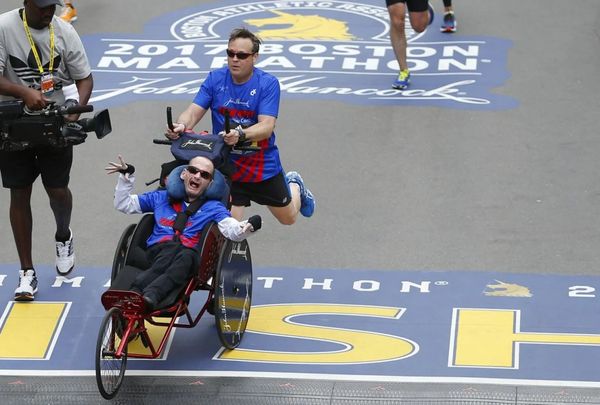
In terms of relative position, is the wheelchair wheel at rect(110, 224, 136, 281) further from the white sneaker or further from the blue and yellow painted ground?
the white sneaker

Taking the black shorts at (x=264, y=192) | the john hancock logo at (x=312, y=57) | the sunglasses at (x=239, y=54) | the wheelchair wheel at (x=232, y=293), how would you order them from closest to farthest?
the wheelchair wheel at (x=232, y=293), the sunglasses at (x=239, y=54), the black shorts at (x=264, y=192), the john hancock logo at (x=312, y=57)

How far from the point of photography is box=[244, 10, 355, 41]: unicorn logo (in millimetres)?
13953

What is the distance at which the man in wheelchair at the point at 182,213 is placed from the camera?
7.60m

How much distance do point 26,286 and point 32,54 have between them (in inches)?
60.2

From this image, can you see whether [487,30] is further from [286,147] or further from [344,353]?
[344,353]

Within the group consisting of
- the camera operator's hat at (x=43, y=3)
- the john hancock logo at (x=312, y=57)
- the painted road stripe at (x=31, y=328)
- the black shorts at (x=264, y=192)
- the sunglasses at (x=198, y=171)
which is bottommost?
the painted road stripe at (x=31, y=328)

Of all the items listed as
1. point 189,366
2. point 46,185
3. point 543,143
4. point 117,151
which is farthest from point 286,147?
point 189,366

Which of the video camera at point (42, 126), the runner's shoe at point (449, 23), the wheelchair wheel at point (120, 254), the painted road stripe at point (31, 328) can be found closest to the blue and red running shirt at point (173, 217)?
the wheelchair wheel at point (120, 254)

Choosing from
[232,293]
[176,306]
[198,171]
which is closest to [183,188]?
[198,171]

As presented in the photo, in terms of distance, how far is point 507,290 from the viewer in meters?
8.73

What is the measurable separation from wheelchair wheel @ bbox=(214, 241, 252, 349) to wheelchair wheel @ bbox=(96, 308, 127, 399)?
574 millimetres

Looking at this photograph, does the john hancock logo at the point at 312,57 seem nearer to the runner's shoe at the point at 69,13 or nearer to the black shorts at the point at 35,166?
the runner's shoe at the point at 69,13

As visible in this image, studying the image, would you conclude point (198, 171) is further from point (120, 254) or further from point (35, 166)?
point (35, 166)

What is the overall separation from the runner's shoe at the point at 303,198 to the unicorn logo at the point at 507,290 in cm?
142
